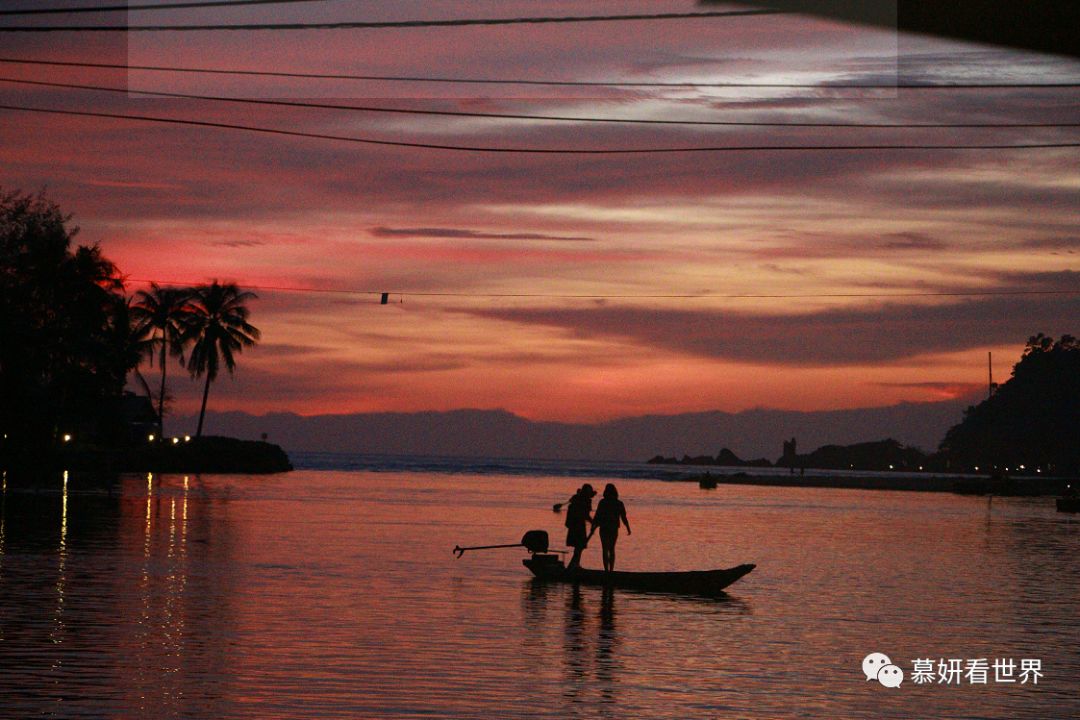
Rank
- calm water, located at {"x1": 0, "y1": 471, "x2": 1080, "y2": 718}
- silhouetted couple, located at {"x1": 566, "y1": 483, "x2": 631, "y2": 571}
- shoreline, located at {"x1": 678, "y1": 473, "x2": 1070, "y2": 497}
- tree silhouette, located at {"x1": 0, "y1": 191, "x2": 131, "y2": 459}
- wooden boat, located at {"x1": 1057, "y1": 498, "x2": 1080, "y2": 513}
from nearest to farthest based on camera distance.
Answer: calm water, located at {"x1": 0, "y1": 471, "x2": 1080, "y2": 718}, silhouetted couple, located at {"x1": 566, "y1": 483, "x2": 631, "y2": 571}, tree silhouette, located at {"x1": 0, "y1": 191, "x2": 131, "y2": 459}, wooden boat, located at {"x1": 1057, "y1": 498, "x2": 1080, "y2": 513}, shoreline, located at {"x1": 678, "y1": 473, "x2": 1070, "y2": 497}

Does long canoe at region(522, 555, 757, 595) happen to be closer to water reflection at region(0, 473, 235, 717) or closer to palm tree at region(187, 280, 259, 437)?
water reflection at region(0, 473, 235, 717)

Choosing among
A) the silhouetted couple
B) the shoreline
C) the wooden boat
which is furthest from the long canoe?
the shoreline

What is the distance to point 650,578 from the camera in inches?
1107

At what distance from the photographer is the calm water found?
1560 centimetres

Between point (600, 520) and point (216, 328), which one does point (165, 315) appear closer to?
point (216, 328)

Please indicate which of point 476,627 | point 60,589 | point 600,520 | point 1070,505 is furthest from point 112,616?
point 1070,505

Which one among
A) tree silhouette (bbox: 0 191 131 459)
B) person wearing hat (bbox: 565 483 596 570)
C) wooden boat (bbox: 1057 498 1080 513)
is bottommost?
wooden boat (bbox: 1057 498 1080 513)

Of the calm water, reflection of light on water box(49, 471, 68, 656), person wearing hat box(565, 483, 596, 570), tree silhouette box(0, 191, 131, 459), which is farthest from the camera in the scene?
tree silhouette box(0, 191, 131, 459)

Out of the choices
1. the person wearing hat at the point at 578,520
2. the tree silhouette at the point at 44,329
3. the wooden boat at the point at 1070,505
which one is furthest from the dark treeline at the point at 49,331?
the wooden boat at the point at 1070,505

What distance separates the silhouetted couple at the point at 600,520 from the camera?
93.9 feet

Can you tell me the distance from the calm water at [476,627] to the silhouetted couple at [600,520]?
54.2 inches

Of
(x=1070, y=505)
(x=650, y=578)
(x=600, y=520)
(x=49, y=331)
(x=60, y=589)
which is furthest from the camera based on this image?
(x=1070, y=505)

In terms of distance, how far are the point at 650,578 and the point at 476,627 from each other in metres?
7.11

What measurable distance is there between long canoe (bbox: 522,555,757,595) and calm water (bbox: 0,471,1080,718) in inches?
22.9
